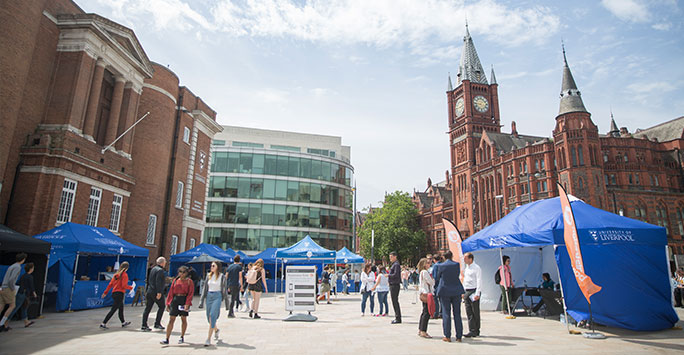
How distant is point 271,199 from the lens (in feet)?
153

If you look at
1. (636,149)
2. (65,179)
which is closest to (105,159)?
(65,179)

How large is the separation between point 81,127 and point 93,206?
3.75 meters

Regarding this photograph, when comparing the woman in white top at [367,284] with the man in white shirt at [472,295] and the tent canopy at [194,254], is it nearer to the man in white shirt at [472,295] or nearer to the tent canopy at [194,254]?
the man in white shirt at [472,295]

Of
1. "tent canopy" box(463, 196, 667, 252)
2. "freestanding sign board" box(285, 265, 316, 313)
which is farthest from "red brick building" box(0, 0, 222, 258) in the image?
"tent canopy" box(463, 196, 667, 252)

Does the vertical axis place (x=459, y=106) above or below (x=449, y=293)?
above

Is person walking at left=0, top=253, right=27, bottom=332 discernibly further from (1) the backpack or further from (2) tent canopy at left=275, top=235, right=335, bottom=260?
(2) tent canopy at left=275, top=235, right=335, bottom=260

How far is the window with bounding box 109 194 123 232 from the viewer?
20.1m

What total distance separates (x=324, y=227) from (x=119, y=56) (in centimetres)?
3293

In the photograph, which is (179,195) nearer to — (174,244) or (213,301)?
(174,244)

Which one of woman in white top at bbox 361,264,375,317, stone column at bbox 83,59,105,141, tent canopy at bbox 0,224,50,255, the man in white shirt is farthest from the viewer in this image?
stone column at bbox 83,59,105,141

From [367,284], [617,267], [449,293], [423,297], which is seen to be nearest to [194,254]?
[367,284]

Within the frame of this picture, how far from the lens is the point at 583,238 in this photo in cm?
1003

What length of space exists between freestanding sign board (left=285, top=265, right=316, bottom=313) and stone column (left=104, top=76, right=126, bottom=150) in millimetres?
13886

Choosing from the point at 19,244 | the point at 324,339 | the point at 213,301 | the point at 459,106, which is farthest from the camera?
the point at 459,106
